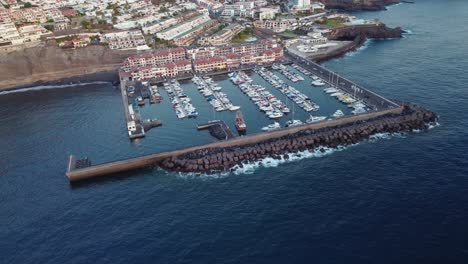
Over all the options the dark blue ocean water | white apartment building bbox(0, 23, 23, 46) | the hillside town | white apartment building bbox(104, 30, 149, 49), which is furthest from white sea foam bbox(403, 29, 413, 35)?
white apartment building bbox(0, 23, 23, 46)

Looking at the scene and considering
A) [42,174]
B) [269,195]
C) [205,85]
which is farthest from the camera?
[205,85]

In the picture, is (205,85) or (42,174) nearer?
(42,174)

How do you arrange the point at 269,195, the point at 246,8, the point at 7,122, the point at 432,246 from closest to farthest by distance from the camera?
the point at 432,246
the point at 269,195
the point at 7,122
the point at 246,8

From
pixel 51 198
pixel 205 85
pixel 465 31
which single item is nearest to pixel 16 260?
pixel 51 198

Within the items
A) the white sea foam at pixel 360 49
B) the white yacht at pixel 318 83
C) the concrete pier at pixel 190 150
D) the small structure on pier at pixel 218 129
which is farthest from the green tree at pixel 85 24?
the white sea foam at pixel 360 49

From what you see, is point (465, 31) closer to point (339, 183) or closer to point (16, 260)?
point (339, 183)

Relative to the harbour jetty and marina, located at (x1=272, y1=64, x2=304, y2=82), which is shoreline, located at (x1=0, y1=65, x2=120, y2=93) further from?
the harbour jetty

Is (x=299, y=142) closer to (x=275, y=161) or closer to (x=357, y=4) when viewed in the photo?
(x=275, y=161)
